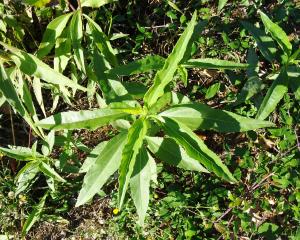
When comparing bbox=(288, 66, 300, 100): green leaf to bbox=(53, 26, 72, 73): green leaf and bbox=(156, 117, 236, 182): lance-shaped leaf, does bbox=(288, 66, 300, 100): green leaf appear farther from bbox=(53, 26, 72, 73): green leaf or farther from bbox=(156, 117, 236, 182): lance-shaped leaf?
bbox=(53, 26, 72, 73): green leaf

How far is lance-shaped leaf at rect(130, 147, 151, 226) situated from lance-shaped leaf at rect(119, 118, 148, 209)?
318 millimetres

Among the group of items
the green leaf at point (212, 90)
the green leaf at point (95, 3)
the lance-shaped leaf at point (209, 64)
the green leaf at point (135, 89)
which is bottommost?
the green leaf at point (212, 90)

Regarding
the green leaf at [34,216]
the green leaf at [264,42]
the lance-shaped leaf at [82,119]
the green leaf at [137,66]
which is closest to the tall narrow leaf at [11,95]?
the lance-shaped leaf at [82,119]

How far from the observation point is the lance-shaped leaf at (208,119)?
2537 mm

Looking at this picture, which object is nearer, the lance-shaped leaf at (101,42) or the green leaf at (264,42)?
the lance-shaped leaf at (101,42)

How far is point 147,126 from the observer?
93.3 inches

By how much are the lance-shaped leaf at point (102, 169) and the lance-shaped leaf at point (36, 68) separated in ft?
1.45

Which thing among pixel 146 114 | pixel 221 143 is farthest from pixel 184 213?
pixel 146 114

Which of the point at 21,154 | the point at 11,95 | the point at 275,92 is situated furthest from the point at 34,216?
the point at 275,92

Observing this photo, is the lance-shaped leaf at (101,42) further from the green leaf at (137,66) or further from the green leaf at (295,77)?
the green leaf at (295,77)

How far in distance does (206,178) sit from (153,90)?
54.7 inches

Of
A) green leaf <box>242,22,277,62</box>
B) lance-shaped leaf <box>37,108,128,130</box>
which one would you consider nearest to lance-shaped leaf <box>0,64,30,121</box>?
lance-shaped leaf <box>37,108,128,130</box>

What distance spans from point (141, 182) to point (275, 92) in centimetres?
103

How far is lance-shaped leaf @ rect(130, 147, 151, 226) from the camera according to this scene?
263 cm
